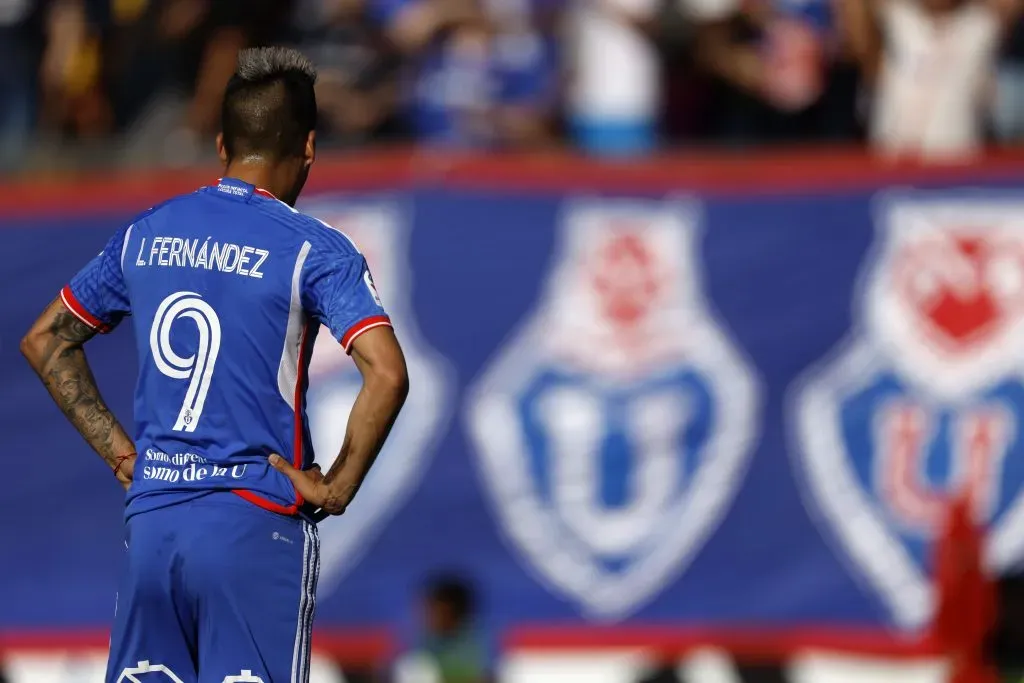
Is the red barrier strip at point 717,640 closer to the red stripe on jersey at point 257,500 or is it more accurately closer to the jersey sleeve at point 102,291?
the jersey sleeve at point 102,291

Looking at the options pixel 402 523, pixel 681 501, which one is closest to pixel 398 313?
pixel 402 523

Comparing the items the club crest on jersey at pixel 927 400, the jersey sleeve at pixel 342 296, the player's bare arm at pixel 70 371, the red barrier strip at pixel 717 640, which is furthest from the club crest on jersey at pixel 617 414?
the jersey sleeve at pixel 342 296

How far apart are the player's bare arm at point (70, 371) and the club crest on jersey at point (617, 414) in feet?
14.8

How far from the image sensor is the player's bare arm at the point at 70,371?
5180 millimetres

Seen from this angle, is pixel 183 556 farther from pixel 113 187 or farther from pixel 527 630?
pixel 113 187

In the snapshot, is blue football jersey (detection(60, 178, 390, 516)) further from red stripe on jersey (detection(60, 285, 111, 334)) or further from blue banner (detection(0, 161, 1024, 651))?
blue banner (detection(0, 161, 1024, 651))

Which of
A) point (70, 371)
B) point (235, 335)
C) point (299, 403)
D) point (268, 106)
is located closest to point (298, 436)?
point (299, 403)

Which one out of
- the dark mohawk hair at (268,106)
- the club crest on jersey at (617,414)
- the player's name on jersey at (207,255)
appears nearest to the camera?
the player's name on jersey at (207,255)

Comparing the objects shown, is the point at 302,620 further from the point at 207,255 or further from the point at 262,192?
the point at 262,192

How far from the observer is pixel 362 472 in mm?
4766

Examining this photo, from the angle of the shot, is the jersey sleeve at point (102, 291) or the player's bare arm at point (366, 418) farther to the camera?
the jersey sleeve at point (102, 291)

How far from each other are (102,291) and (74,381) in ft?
0.89

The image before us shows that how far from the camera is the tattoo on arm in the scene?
204 inches

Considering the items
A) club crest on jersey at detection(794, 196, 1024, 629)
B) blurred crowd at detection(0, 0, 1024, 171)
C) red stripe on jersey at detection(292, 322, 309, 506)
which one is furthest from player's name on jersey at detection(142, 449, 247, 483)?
blurred crowd at detection(0, 0, 1024, 171)
